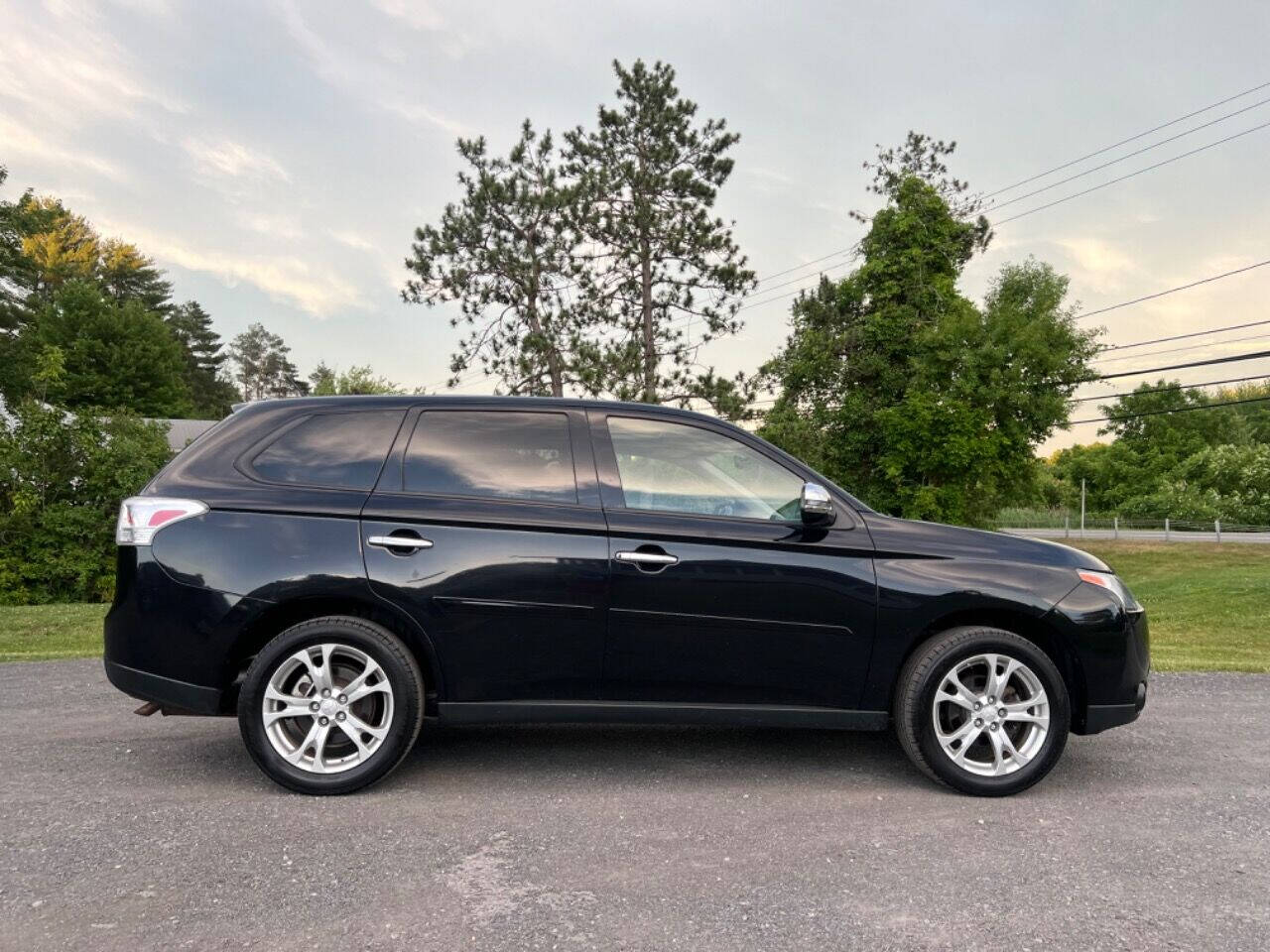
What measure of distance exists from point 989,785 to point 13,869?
3.83 meters

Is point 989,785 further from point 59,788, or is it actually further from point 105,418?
point 105,418

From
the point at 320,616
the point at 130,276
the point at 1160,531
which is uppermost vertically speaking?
the point at 130,276

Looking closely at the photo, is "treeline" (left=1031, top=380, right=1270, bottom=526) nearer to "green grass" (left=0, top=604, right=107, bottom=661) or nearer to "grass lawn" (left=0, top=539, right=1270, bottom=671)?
"grass lawn" (left=0, top=539, right=1270, bottom=671)

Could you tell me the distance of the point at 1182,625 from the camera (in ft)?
52.0

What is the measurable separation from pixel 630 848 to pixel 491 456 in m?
1.86

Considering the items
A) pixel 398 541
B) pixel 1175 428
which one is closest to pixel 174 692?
pixel 398 541

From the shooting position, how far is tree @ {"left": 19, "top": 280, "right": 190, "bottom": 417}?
54.3 meters

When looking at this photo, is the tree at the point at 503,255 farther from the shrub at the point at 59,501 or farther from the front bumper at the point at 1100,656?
the front bumper at the point at 1100,656

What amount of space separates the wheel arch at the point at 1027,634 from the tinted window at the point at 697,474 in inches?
32.7

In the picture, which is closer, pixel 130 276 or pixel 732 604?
pixel 732 604

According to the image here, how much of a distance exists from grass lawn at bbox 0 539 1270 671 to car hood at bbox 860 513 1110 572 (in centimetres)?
403

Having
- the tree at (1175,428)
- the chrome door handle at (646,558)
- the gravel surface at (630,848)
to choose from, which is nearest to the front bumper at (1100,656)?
the gravel surface at (630,848)

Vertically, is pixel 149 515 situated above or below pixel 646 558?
above

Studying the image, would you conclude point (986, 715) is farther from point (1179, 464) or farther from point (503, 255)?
point (1179, 464)
